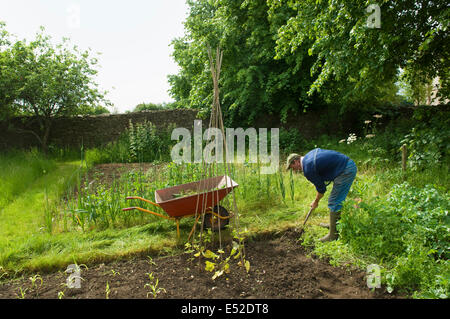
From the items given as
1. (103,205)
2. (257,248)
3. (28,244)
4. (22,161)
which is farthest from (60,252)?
(22,161)

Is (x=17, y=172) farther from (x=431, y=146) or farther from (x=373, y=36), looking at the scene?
(x=431, y=146)

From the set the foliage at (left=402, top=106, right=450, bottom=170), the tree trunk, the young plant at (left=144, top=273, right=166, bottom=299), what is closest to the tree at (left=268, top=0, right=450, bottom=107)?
the foliage at (left=402, top=106, right=450, bottom=170)

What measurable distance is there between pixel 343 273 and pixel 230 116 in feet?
25.1

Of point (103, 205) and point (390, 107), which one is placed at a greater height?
point (390, 107)

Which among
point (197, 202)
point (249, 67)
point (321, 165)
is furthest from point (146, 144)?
point (321, 165)

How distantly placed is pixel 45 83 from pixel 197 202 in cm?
813

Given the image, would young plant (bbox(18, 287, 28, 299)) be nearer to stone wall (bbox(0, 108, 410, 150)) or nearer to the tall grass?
the tall grass

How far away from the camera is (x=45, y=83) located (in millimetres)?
8609

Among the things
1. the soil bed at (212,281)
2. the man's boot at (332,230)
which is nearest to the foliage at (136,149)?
the soil bed at (212,281)

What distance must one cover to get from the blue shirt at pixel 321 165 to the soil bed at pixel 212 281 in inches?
30.8

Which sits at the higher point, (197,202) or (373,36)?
(373,36)

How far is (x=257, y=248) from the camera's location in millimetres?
3117
